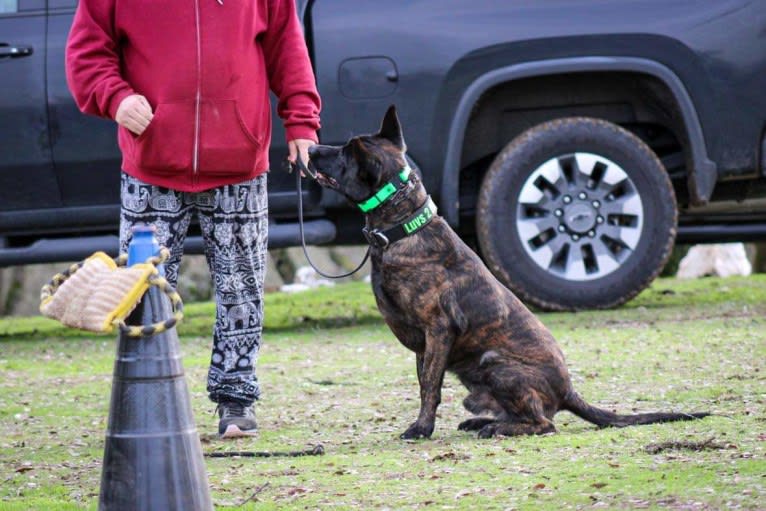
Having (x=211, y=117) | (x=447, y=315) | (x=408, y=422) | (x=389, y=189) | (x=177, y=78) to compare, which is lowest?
(x=408, y=422)

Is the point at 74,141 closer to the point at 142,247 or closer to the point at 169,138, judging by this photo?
the point at 169,138

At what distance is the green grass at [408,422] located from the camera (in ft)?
13.4

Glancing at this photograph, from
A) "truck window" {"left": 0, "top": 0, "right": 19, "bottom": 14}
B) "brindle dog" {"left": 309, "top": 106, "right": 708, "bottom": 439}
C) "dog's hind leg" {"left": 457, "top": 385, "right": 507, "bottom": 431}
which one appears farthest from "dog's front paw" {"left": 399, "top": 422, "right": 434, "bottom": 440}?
"truck window" {"left": 0, "top": 0, "right": 19, "bottom": 14}

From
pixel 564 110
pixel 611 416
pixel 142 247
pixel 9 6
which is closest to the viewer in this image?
pixel 142 247

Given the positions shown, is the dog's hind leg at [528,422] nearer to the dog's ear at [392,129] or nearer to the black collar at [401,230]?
the black collar at [401,230]

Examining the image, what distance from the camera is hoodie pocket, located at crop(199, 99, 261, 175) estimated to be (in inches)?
203

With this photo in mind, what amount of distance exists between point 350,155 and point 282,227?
9.59ft

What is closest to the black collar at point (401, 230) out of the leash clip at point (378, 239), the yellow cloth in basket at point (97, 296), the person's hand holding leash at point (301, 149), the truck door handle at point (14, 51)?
the leash clip at point (378, 239)

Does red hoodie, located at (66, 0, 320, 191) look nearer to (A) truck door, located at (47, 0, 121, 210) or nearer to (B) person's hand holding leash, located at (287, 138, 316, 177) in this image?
(B) person's hand holding leash, located at (287, 138, 316, 177)

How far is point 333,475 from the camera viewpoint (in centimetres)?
446

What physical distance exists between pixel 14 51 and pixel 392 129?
11.1 feet

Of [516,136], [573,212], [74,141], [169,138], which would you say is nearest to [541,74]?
[516,136]

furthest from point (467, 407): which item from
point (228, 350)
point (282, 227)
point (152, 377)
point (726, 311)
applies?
point (726, 311)

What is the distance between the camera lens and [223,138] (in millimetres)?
5180
